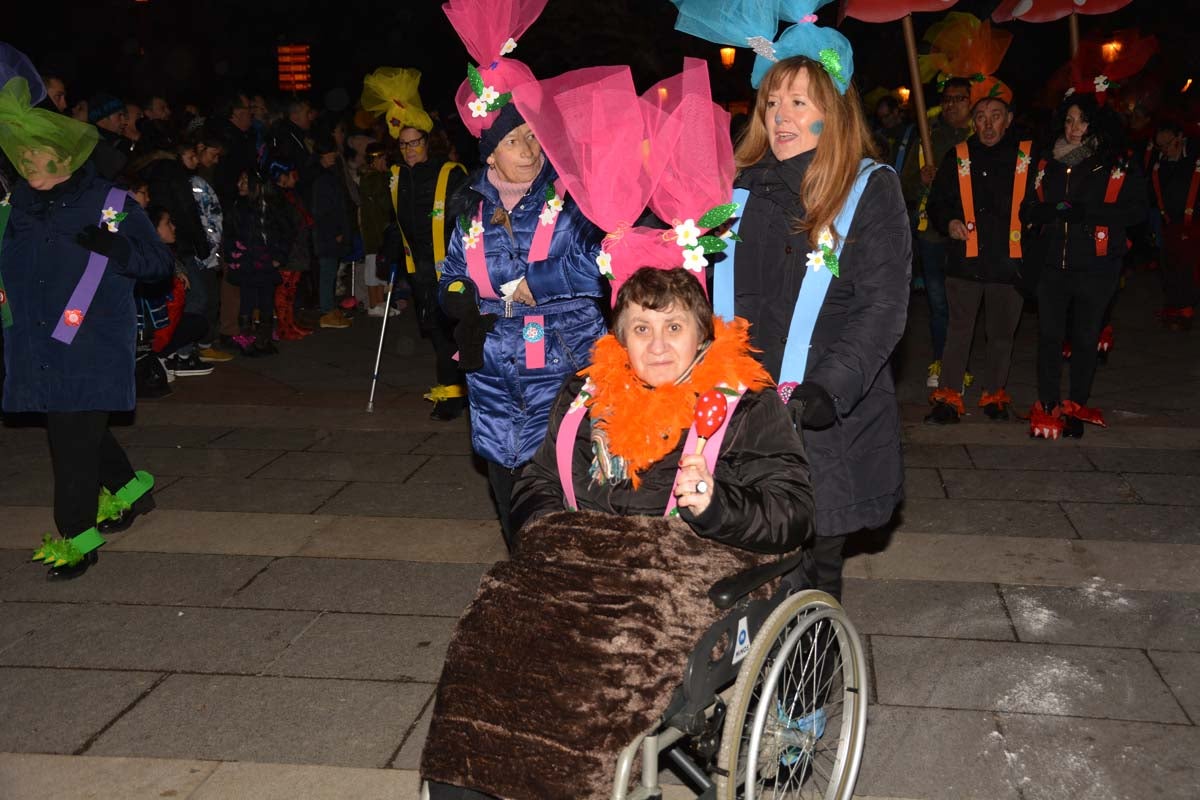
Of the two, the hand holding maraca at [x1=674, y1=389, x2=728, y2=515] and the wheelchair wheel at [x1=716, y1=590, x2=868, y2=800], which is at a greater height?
the hand holding maraca at [x1=674, y1=389, x2=728, y2=515]

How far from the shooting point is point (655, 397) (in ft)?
9.62

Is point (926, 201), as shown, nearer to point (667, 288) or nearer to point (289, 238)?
point (667, 288)

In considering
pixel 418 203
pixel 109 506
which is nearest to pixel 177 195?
pixel 418 203

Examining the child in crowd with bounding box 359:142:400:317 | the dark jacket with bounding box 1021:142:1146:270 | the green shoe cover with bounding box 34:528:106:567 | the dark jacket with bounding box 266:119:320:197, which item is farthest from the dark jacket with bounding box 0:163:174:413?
the dark jacket with bounding box 266:119:320:197

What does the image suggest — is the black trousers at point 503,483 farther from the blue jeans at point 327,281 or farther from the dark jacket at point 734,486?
the blue jeans at point 327,281

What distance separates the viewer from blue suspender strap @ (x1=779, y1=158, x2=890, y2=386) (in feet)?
10.7

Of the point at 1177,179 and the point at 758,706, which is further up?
the point at 1177,179

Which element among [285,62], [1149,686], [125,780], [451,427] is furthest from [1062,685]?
[285,62]

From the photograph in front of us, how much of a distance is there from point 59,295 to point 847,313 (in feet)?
10.8

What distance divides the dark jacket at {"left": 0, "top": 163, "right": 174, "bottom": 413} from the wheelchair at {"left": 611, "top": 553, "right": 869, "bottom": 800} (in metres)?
3.15

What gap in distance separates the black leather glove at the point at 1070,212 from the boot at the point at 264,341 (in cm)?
633

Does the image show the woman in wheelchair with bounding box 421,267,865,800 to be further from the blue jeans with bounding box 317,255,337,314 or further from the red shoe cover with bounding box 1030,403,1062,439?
the blue jeans with bounding box 317,255,337,314

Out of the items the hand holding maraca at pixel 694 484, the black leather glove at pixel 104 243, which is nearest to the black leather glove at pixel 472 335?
the hand holding maraca at pixel 694 484

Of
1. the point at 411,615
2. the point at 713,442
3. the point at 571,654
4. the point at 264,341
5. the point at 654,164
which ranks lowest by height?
the point at 411,615
